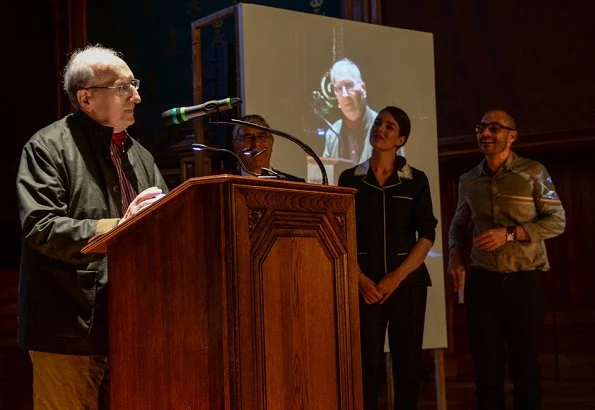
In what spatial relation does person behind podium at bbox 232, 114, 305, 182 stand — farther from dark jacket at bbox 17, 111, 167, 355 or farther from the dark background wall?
the dark background wall

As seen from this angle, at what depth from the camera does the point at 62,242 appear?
207 centimetres

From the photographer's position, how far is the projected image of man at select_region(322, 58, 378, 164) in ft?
12.5

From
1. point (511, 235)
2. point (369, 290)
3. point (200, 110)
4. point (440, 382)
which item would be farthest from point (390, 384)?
point (200, 110)

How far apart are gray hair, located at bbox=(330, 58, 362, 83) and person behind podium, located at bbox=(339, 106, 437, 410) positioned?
279 millimetres

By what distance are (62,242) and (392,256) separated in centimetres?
175

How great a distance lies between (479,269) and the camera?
12.4ft

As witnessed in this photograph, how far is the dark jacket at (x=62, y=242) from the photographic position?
6.87ft

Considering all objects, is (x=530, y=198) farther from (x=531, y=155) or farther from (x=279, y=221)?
(x=279, y=221)

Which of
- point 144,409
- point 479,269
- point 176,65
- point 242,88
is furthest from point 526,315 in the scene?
point 176,65

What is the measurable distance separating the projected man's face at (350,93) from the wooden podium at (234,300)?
1.83m

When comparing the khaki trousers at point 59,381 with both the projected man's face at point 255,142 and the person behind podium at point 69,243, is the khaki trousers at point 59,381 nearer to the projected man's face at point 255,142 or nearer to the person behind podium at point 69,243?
the person behind podium at point 69,243

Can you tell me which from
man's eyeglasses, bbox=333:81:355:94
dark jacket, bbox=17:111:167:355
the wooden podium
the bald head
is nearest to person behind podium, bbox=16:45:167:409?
dark jacket, bbox=17:111:167:355

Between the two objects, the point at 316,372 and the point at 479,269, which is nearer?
the point at 316,372

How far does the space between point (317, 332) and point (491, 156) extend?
214 cm
